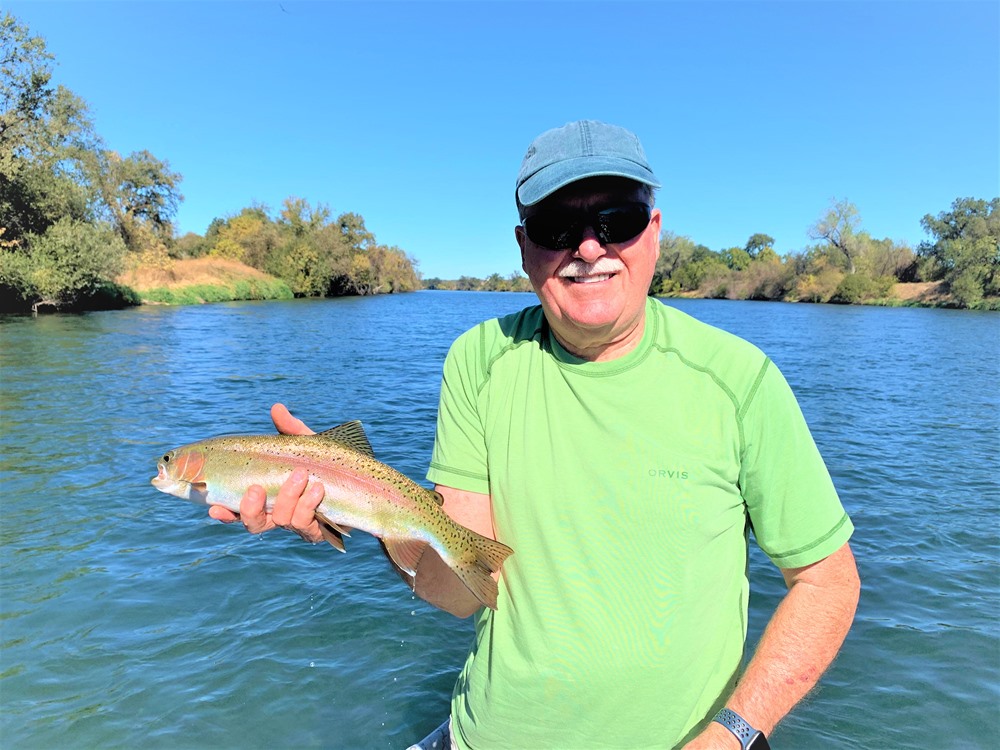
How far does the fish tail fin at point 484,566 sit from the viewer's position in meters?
2.12

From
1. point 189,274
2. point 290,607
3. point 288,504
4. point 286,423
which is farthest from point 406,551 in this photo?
point 189,274

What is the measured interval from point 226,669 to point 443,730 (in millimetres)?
3806

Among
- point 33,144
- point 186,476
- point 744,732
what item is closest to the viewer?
point 744,732

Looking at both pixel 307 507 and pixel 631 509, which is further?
pixel 307 507

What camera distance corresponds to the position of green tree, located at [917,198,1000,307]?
71.8 meters

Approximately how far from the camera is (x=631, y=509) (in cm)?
202

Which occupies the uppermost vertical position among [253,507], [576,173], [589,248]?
[576,173]

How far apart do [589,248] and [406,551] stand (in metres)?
1.50

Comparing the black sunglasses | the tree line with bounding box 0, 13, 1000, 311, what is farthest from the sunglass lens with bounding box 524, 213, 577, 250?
the tree line with bounding box 0, 13, 1000, 311

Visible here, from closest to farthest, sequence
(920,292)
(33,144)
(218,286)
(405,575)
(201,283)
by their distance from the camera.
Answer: (405,575) < (33,144) < (201,283) < (218,286) < (920,292)

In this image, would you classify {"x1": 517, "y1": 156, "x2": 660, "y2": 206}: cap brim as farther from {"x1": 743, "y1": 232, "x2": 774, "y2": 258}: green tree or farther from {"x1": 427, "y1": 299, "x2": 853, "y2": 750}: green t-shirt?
{"x1": 743, "y1": 232, "x2": 774, "y2": 258}: green tree

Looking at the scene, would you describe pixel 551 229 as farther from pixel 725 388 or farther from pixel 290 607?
pixel 290 607

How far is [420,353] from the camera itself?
1184 inches

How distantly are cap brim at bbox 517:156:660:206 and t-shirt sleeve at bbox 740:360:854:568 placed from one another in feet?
2.53
